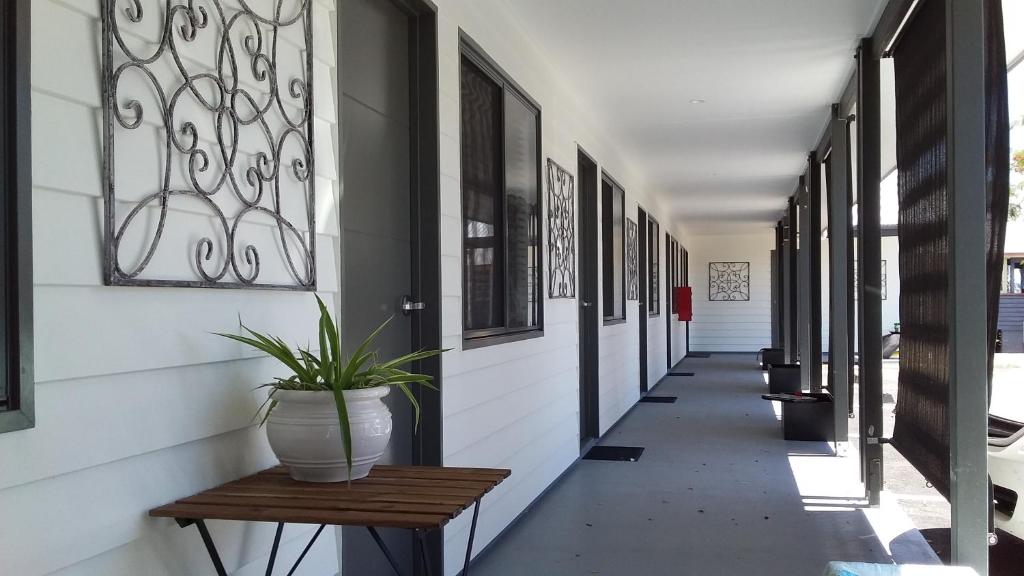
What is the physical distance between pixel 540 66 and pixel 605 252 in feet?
9.58

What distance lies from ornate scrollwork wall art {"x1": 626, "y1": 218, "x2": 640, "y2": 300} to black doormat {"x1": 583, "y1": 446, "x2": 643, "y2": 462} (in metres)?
2.35

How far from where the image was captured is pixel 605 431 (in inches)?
302

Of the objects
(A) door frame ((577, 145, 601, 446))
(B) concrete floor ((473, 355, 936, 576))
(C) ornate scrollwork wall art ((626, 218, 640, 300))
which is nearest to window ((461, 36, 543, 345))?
(B) concrete floor ((473, 355, 936, 576))

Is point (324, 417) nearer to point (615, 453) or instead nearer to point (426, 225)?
point (426, 225)

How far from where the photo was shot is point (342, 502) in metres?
1.79

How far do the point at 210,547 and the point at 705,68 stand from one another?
4.65 metres

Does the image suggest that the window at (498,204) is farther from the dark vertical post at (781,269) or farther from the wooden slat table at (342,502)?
the dark vertical post at (781,269)

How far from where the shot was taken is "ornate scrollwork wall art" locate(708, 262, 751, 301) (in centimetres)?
1978

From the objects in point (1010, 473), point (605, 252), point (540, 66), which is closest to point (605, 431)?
point (605, 252)

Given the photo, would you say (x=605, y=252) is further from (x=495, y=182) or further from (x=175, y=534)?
(x=175, y=534)

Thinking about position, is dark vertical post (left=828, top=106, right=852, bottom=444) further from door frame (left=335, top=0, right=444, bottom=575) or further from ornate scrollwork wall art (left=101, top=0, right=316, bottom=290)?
ornate scrollwork wall art (left=101, top=0, right=316, bottom=290)

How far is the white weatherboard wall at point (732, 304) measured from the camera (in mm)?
19688

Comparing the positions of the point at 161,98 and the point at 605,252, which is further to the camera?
the point at 605,252

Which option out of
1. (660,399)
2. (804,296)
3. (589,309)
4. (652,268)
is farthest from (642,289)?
(589,309)
